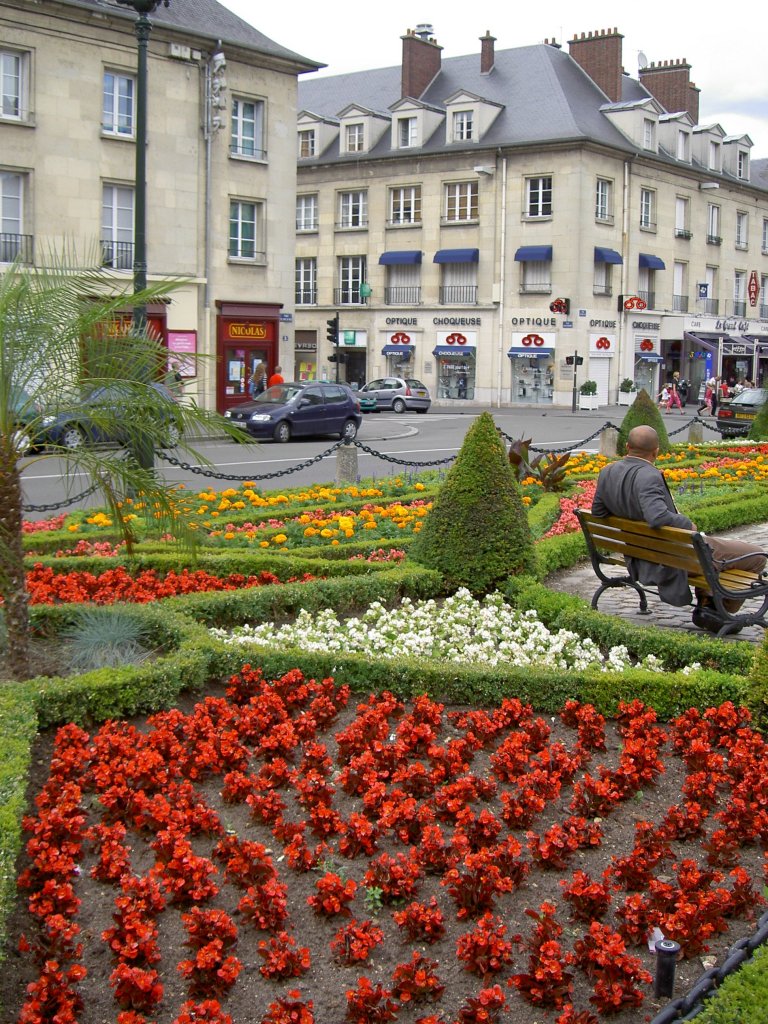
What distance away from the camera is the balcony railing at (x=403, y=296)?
168 feet

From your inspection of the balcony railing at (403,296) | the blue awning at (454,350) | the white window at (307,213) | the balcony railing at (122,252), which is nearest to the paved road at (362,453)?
the blue awning at (454,350)

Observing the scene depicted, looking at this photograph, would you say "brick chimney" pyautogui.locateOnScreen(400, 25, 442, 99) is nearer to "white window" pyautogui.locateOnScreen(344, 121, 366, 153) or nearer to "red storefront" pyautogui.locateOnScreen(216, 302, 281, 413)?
"white window" pyautogui.locateOnScreen(344, 121, 366, 153)

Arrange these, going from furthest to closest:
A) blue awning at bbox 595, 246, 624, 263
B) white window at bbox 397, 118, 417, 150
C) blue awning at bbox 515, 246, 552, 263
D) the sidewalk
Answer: white window at bbox 397, 118, 417, 150 < blue awning at bbox 595, 246, 624, 263 < blue awning at bbox 515, 246, 552, 263 < the sidewalk

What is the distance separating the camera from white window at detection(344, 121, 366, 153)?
170ft

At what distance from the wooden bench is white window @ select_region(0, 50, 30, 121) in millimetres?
22391

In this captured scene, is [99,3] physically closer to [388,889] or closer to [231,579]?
[231,579]

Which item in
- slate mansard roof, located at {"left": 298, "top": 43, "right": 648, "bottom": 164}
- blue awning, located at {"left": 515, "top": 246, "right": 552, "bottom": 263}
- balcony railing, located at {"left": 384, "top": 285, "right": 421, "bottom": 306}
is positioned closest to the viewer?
blue awning, located at {"left": 515, "top": 246, "right": 552, "bottom": 263}

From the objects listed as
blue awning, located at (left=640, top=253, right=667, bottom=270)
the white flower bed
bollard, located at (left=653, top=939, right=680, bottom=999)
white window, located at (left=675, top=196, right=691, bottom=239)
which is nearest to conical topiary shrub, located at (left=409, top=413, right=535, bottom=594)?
the white flower bed

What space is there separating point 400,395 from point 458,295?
7669 mm

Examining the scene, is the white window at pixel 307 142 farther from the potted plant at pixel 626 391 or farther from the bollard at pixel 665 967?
the bollard at pixel 665 967

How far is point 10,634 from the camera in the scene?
6.26 meters

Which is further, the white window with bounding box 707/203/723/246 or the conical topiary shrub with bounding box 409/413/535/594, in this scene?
the white window with bounding box 707/203/723/246

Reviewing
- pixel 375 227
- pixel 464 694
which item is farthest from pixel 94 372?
pixel 375 227

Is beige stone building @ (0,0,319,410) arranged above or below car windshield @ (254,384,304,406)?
above
